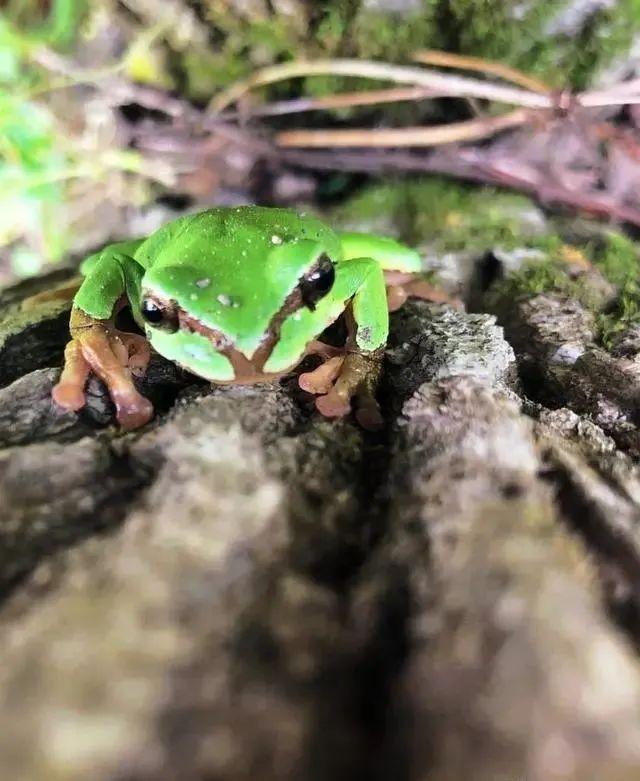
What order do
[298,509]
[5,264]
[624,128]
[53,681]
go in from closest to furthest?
[53,681] → [298,509] → [624,128] → [5,264]

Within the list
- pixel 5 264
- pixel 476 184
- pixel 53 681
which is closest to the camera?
pixel 53 681

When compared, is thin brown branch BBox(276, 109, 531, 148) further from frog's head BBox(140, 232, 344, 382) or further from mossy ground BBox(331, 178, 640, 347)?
frog's head BBox(140, 232, 344, 382)

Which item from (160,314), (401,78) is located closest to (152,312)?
(160,314)

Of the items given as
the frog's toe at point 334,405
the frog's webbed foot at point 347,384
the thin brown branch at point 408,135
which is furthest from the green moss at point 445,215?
the frog's toe at point 334,405

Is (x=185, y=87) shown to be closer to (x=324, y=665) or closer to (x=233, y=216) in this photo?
(x=233, y=216)

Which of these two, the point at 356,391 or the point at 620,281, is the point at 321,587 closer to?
the point at 356,391

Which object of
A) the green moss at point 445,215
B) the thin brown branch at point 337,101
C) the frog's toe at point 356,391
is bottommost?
the green moss at point 445,215

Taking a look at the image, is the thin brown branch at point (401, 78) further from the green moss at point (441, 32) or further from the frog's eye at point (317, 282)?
the frog's eye at point (317, 282)

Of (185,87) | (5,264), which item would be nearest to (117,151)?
(185,87)
